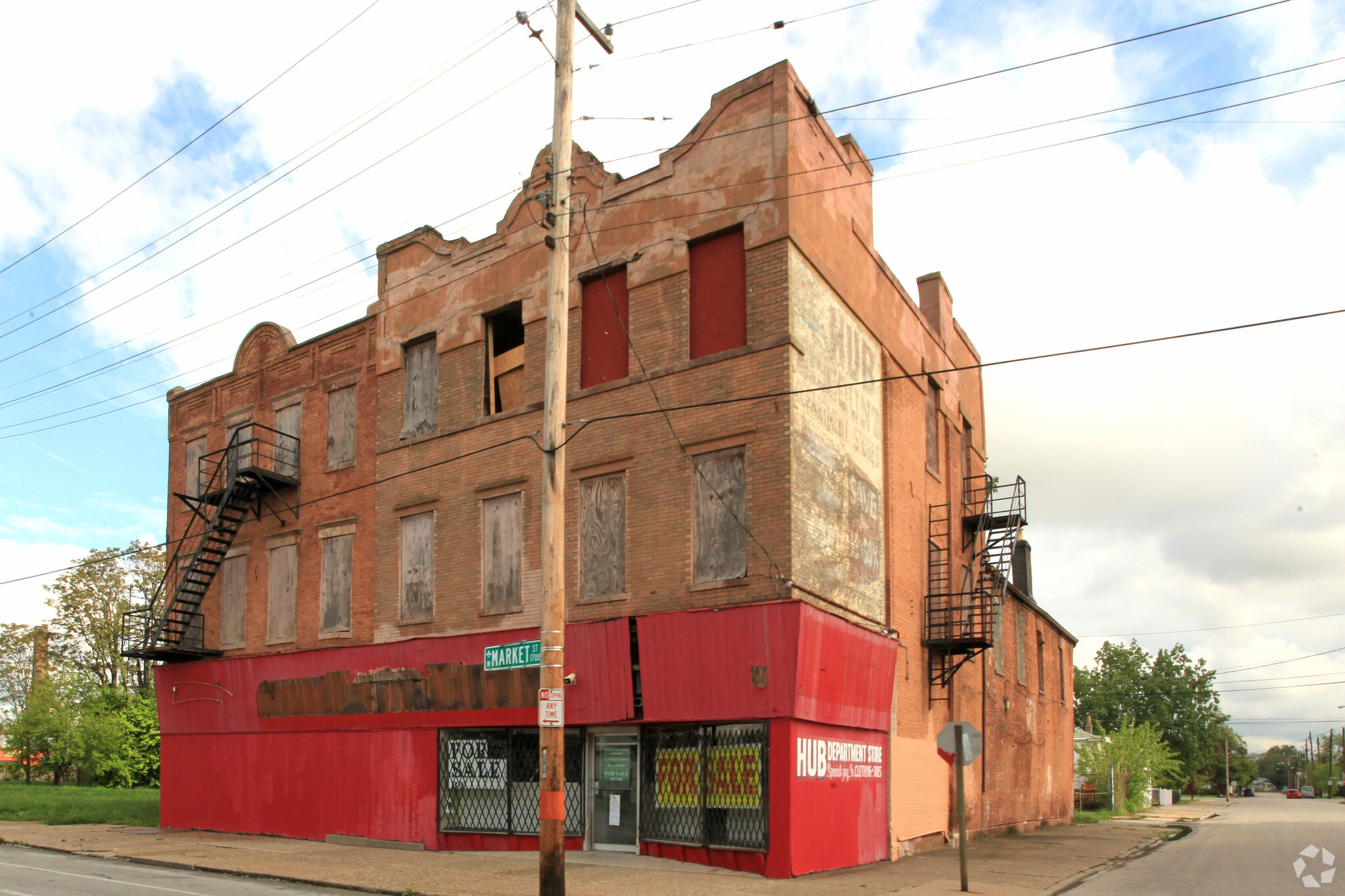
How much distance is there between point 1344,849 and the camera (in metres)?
22.6

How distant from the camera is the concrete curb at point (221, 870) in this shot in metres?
13.5

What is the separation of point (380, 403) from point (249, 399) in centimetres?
525

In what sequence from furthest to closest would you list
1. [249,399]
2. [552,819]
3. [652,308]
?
[249,399] < [652,308] < [552,819]

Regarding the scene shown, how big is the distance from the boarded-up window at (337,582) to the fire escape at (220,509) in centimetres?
170

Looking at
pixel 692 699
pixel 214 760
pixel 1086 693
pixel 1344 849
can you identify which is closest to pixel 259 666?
pixel 214 760

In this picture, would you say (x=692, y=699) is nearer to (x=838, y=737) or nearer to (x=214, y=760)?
(x=838, y=737)

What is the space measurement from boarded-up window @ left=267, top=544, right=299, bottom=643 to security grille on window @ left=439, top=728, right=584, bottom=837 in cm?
571

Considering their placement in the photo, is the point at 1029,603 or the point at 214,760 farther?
the point at 1029,603

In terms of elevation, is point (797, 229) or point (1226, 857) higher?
point (797, 229)

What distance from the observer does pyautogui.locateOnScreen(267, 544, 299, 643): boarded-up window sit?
22.8 meters

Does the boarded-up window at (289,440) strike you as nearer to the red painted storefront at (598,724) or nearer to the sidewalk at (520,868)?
the red painted storefront at (598,724)

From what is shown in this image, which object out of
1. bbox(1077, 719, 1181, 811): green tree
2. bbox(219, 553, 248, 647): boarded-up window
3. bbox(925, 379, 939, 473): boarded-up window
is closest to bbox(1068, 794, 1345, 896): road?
bbox(925, 379, 939, 473): boarded-up window

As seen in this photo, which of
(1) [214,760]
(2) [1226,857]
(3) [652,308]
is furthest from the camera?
(1) [214,760]

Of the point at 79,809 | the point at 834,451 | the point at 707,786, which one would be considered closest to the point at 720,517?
the point at 834,451
